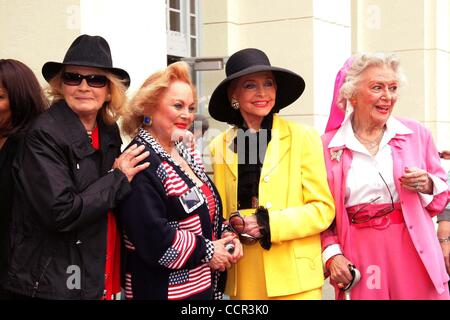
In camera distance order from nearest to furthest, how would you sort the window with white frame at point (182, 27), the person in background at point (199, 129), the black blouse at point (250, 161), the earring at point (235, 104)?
1. the black blouse at point (250, 161)
2. the earring at point (235, 104)
3. the person in background at point (199, 129)
4. the window with white frame at point (182, 27)

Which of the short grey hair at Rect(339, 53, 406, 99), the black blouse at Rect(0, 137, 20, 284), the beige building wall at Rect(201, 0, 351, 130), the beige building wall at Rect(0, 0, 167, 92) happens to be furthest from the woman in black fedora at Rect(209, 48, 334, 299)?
the beige building wall at Rect(201, 0, 351, 130)

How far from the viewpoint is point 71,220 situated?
11.5 ft

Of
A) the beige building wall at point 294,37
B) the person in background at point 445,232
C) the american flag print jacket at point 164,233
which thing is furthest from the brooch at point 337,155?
the beige building wall at point 294,37

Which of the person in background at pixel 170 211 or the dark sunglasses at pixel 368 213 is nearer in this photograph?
the person in background at pixel 170 211

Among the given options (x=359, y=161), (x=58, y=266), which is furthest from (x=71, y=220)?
(x=359, y=161)

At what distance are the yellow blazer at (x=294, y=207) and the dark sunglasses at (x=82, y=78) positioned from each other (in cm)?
92

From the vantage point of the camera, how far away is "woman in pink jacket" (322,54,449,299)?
4.27 meters

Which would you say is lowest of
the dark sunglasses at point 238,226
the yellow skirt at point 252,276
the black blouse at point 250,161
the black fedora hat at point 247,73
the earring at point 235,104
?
the yellow skirt at point 252,276

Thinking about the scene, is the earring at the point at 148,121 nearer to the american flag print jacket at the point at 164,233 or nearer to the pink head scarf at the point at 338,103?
the american flag print jacket at the point at 164,233

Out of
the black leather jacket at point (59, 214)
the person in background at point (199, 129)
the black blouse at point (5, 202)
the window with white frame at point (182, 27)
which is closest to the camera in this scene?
the black leather jacket at point (59, 214)

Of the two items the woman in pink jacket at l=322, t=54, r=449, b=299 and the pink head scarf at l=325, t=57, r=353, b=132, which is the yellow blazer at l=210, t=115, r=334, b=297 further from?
the pink head scarf at l=325, t=57, r=353, b=132

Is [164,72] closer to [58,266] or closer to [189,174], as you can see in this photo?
[189,174]

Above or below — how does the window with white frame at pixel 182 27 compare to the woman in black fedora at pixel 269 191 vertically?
above

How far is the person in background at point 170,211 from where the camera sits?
3676 mm
